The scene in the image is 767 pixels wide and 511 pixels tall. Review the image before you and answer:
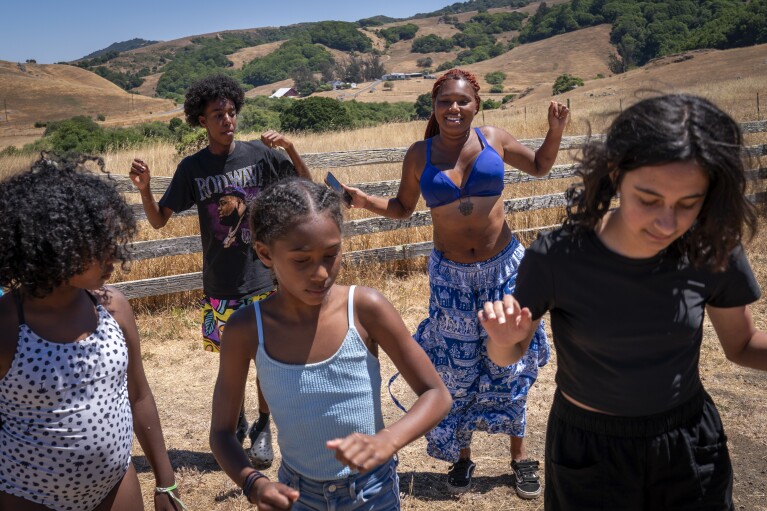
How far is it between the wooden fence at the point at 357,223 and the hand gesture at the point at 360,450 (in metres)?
4.50

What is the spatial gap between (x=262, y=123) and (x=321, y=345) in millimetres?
29171

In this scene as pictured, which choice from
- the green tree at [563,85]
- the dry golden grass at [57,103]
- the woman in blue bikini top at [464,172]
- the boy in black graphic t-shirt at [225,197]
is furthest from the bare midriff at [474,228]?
the dry golden grass at [57,103]

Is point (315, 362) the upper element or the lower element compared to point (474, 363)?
upper

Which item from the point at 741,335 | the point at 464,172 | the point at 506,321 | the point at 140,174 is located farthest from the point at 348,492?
the point at 140,174

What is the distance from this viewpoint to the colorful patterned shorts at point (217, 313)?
3979 millimetres

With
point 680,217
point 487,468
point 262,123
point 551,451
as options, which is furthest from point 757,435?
point 262,123

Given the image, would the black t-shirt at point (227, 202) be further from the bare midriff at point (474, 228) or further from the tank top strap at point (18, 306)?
the tank top strap at point (18, 306)

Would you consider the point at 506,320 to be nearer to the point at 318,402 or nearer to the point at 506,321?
the point at 506,321

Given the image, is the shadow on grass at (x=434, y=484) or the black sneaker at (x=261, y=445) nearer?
the shadow on grass at (x=434, y=484)

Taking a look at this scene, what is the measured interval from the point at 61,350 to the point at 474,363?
88.9 inches

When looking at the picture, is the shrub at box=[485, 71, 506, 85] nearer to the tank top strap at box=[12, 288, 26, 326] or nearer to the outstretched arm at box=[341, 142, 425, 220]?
the outstretched arm at box=[341, 142, 425, 220]

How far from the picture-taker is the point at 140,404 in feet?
7.64

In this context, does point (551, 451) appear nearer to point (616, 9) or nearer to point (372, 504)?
point (372, 504)

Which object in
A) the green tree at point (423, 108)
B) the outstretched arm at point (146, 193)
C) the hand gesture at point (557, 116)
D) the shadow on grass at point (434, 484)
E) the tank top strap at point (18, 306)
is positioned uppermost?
the green tree at point (423, 108)
